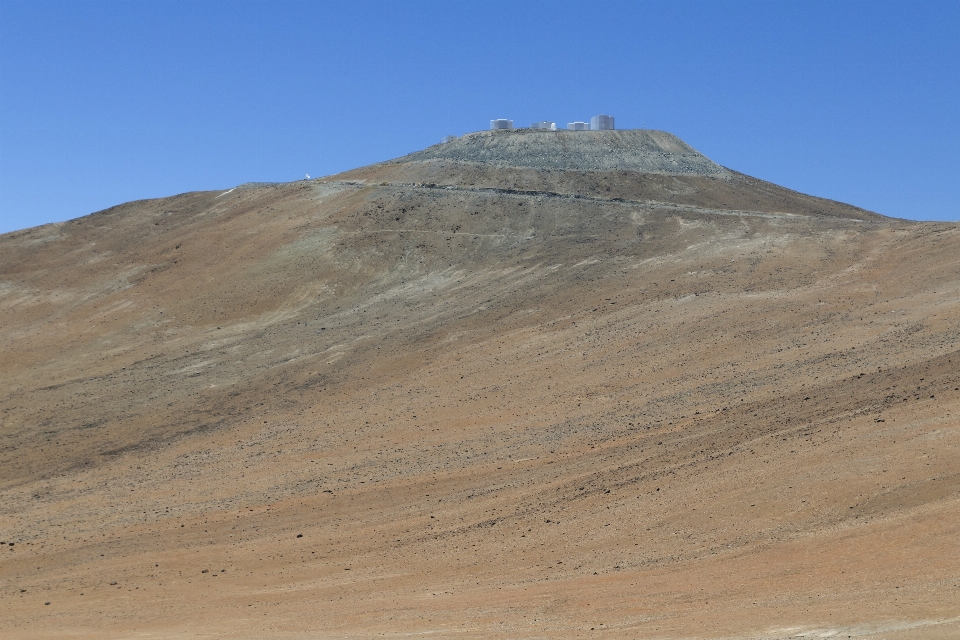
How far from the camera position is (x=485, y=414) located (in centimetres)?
3052

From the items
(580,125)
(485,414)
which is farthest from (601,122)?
(485,414)

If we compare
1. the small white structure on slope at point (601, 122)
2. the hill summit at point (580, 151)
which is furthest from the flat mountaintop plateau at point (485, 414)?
the small white structure on slope at point (601, 122)

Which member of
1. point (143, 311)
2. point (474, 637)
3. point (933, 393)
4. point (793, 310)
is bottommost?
point (474, 637)

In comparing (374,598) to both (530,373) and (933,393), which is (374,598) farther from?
(530,373)

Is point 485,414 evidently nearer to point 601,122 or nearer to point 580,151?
point 580,151

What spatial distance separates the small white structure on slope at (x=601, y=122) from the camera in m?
63.4

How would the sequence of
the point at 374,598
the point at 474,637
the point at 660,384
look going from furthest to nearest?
the point at 660,384, the point at 374,598, the point at 474,637

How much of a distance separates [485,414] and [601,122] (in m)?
36.3

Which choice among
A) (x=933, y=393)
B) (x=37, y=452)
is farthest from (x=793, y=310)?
(x=37, y=452)

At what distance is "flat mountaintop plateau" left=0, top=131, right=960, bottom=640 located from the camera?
712 inches

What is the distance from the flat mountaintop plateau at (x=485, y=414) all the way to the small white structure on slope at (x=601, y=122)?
23.7 ft

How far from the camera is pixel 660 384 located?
29.9m

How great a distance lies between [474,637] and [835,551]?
560cm

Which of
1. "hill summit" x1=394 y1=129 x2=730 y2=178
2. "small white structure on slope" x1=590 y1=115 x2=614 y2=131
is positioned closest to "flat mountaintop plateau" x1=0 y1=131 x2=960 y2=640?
"hill summit" x1=394 y1=129 x2=730 y2=178
